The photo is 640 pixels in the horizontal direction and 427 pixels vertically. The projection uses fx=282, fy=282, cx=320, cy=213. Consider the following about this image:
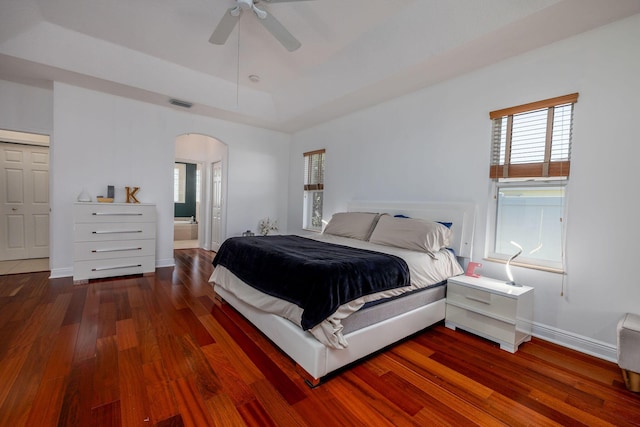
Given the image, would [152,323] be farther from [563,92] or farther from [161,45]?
[563,92]

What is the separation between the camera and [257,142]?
554 centimetres

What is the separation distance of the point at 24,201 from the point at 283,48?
5002 mm

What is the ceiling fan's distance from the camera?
2.34m

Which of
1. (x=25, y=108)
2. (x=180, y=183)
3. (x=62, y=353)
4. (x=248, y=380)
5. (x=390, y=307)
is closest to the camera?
(x=248, y=380)

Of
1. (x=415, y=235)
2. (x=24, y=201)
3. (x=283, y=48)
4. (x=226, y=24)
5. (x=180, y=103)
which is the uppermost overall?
(x=283, y=48)

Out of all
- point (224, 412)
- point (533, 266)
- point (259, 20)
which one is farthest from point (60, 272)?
point (533, 266)

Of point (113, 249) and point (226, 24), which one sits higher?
point (226, 24)

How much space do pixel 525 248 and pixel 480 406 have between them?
1676 mm

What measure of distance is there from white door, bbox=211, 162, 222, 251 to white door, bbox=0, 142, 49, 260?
8.89 feet

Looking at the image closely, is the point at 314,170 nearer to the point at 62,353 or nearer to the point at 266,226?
the point at 266,226

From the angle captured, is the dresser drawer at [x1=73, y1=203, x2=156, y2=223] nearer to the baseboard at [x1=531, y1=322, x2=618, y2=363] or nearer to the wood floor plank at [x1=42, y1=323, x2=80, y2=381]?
the wood floor plank at [x1=42, y1=323, x2=80, y2=381]

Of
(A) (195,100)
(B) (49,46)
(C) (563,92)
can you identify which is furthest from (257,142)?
(C) (563,92)

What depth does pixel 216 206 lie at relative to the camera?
597 centimetres

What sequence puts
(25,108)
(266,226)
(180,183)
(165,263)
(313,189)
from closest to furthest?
(25,108) → (165,263) → (313,189) → (266,226) → (180,183)
